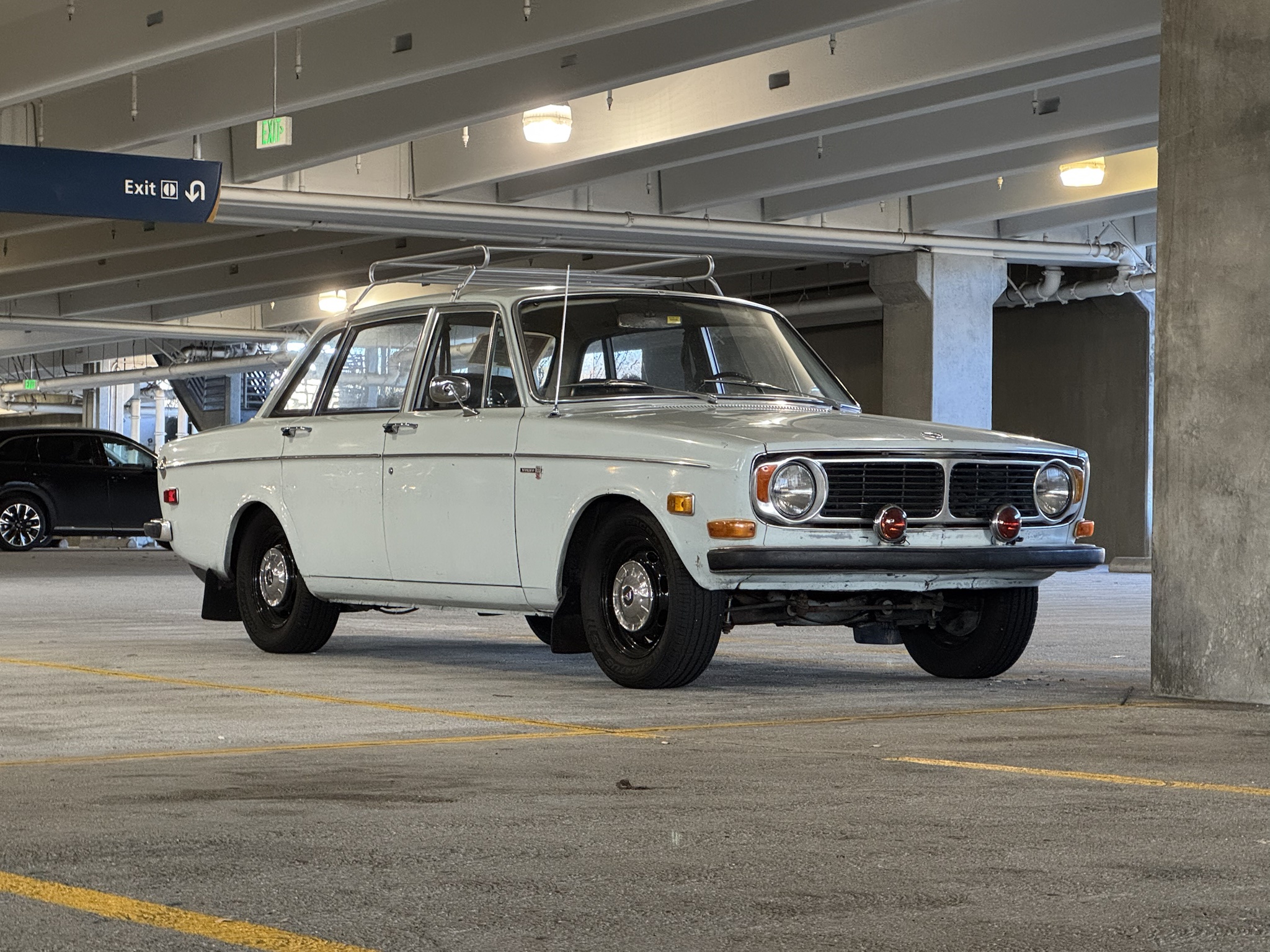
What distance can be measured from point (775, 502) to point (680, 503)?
38 centimetres

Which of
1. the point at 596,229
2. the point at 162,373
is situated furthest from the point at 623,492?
the point at 162,373

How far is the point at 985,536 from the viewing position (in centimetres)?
817

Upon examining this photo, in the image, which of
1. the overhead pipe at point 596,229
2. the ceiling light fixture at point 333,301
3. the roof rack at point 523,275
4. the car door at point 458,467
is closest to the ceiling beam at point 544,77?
the overhead pipe at point 596,229

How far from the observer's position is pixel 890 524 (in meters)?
7.84

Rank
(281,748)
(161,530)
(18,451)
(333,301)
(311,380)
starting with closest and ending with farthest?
(281,748)
(311,380)
(161,530)
(18,451)
(333,301)

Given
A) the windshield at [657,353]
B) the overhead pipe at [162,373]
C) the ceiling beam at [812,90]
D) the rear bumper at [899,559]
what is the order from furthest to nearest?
1. the overhead pipe at [162,373]
2. the ceiling beam at [812,90]
3. the windshield at [657,353]
4. the rear bumper at [899,559]

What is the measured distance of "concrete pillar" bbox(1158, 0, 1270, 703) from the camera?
7691mm

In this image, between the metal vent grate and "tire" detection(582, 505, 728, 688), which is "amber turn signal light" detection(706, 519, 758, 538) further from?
the metal vent grate

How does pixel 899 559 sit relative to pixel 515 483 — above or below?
below

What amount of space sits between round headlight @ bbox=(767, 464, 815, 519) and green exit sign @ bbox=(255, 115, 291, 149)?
41.2 feet

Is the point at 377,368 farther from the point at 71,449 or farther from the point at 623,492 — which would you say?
the point at 71,449

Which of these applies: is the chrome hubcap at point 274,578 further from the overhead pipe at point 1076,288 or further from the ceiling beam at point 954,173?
the overhead pipe at point 1076,288

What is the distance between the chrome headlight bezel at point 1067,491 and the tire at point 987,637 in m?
0.40

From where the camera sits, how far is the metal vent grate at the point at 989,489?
812 cm
